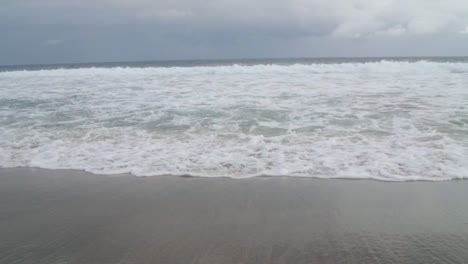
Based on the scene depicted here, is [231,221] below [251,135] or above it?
below

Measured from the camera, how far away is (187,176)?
523 cm

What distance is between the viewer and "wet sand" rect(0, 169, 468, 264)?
3129mm

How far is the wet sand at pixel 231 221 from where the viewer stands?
3129mm

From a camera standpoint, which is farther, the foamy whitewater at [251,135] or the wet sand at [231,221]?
the foamy whitewater at [251,135]

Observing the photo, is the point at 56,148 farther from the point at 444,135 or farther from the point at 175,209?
the point at 444,135

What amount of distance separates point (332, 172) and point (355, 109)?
5.25m

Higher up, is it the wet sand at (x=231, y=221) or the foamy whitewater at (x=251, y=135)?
the foamy whitewater at (x=251, y=135)

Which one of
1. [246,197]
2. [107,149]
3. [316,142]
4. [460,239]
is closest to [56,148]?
[107,149]

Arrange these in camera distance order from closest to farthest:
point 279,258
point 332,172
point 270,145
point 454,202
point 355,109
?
point 279,258
point 454,202
point 332,172
point 270,145
point 355,109

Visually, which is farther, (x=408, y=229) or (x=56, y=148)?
(x=56, y=148)

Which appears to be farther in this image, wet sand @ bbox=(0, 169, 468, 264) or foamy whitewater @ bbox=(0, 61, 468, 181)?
foamy whitewater @ bbox=(0, 61, 468, 181)

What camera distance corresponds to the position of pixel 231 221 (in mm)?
3748

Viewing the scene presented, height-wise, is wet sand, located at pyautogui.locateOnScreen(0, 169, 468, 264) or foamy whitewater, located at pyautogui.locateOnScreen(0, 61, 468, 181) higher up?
foamy whitewater, located at pyautogui.locateOnScreen(0, 61, 468, 181)

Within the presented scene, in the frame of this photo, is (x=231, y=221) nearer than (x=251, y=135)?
Yes
